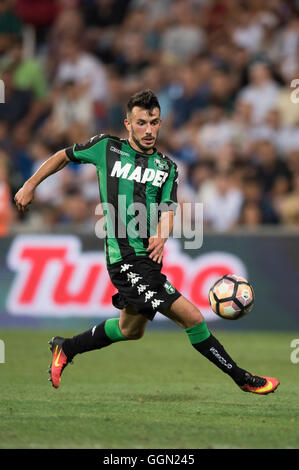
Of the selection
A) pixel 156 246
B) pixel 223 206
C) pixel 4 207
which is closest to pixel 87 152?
pixel 156 246

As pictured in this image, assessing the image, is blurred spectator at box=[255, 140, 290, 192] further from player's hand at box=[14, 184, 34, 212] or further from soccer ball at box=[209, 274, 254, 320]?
player's hand at box=[14, 184, 34, 212]

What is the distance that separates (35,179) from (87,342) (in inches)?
53.0

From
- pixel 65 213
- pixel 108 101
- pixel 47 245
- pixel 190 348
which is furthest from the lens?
pixel 108 101

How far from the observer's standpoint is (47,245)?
1207 cm

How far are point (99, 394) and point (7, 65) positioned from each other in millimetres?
9670

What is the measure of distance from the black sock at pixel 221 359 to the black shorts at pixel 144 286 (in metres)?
0.40

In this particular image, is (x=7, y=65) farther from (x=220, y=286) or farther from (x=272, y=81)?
(x=220, y=286)

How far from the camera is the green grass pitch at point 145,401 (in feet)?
17.5

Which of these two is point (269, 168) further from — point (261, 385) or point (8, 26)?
point (261, 385)

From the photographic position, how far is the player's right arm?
21.6ft
